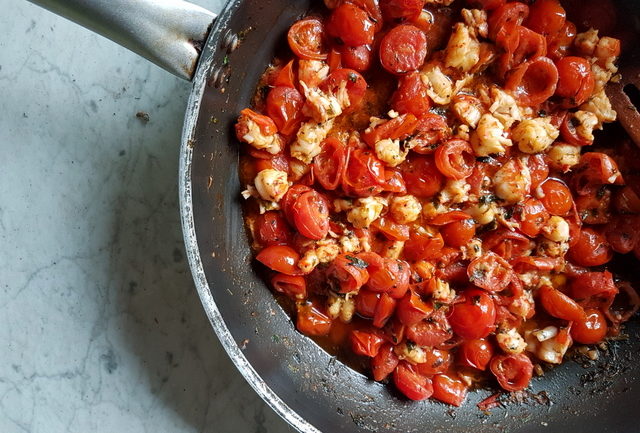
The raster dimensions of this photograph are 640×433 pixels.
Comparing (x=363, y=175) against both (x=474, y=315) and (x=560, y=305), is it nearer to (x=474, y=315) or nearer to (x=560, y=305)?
(x=474, y=315)

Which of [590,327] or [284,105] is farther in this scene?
[590,327]

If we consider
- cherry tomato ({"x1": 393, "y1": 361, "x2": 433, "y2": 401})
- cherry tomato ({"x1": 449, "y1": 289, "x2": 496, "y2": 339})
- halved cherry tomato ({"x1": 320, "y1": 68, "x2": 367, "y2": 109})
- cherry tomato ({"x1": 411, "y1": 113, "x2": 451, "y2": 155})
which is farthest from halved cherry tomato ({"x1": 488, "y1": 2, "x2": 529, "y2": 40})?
cherry tomato ({"x1": 393, "y1": 361, "x2": 433, "y2": 401})

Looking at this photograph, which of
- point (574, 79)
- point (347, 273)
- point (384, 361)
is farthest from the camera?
point (384, 361)

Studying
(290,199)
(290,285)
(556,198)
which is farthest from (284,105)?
(556,198)

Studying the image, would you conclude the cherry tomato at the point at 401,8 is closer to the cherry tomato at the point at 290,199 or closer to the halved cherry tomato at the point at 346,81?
the halved cherry tomato at the point at 346,81

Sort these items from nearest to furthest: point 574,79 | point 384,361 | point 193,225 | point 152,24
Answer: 1. point 152,24
2. point 193,225
3. point 574,79
4. point 384,361

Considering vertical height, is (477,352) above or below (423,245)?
below

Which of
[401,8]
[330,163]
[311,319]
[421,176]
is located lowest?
[311,319]

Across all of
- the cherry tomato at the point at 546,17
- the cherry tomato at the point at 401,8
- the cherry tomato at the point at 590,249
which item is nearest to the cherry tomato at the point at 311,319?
the cherry tomato at the point at 590,249
